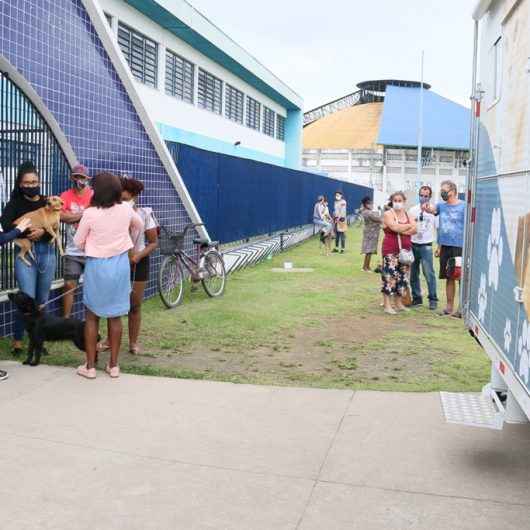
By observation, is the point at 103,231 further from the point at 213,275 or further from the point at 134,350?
the point at 213,275

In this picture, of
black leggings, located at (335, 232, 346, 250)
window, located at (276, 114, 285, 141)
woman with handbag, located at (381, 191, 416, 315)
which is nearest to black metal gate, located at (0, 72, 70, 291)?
woman with handbag, located at (381, 191, 416, 315)

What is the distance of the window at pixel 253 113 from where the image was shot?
3300 cm

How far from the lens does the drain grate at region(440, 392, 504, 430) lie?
4879 mm

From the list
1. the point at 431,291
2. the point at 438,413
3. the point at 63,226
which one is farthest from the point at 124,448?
the point at 431,291

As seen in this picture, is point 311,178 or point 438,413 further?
point 311,178

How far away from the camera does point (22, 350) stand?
7.24 meters

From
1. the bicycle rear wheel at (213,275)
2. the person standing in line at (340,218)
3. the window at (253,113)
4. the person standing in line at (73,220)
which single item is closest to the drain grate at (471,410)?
the person standing in line at (73,220)

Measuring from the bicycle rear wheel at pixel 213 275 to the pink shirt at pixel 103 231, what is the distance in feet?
15.9

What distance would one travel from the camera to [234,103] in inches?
1202

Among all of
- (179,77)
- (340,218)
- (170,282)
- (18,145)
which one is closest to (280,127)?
(179,77)

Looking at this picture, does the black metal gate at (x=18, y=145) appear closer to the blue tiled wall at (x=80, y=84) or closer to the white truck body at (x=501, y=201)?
the blue tiled wall at (x=80, y=84)

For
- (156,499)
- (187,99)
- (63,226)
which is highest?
(187,99)

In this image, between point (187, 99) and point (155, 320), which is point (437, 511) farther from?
point (187, 99)

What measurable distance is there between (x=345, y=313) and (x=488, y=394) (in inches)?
198
